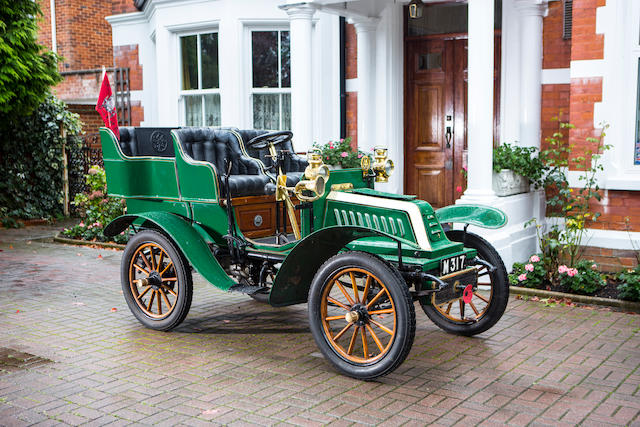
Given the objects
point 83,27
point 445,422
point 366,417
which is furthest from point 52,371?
point 83,27

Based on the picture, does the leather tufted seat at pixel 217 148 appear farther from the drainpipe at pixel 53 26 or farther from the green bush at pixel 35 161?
the drainpipe at pixel 53 26

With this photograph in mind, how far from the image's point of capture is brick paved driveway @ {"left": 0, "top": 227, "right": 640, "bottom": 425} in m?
3.87

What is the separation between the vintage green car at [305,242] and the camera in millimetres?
4441

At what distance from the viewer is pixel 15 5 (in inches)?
444

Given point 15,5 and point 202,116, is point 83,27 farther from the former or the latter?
point 202,116

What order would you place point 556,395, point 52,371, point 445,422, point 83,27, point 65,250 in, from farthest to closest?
point 83,27 → point 65,250 → point 52,371 → point 556,395 → point 445,422

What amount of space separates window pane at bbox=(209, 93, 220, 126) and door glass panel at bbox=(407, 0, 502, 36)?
10.5 ft

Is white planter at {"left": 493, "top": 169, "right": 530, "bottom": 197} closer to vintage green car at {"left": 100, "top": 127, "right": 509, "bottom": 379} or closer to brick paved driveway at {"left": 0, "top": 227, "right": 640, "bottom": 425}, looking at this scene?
brick paved driveway at {"left": 0, "top": 227, "right": 640, "bottom": 425}

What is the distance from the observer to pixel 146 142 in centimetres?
661

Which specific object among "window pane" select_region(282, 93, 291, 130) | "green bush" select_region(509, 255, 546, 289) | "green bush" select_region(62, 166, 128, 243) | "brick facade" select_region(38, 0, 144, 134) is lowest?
"green bush" select_region(509, 255, 546, 289)

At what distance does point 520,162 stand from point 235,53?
15.5ft

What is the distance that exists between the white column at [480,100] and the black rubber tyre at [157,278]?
3218 millimetres

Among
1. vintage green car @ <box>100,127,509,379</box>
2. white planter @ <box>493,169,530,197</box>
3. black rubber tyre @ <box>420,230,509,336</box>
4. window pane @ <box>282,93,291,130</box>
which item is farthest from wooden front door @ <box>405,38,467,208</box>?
black rubber tyre @ <box>420,230,509,336</box>

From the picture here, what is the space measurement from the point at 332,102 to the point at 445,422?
274 inches
